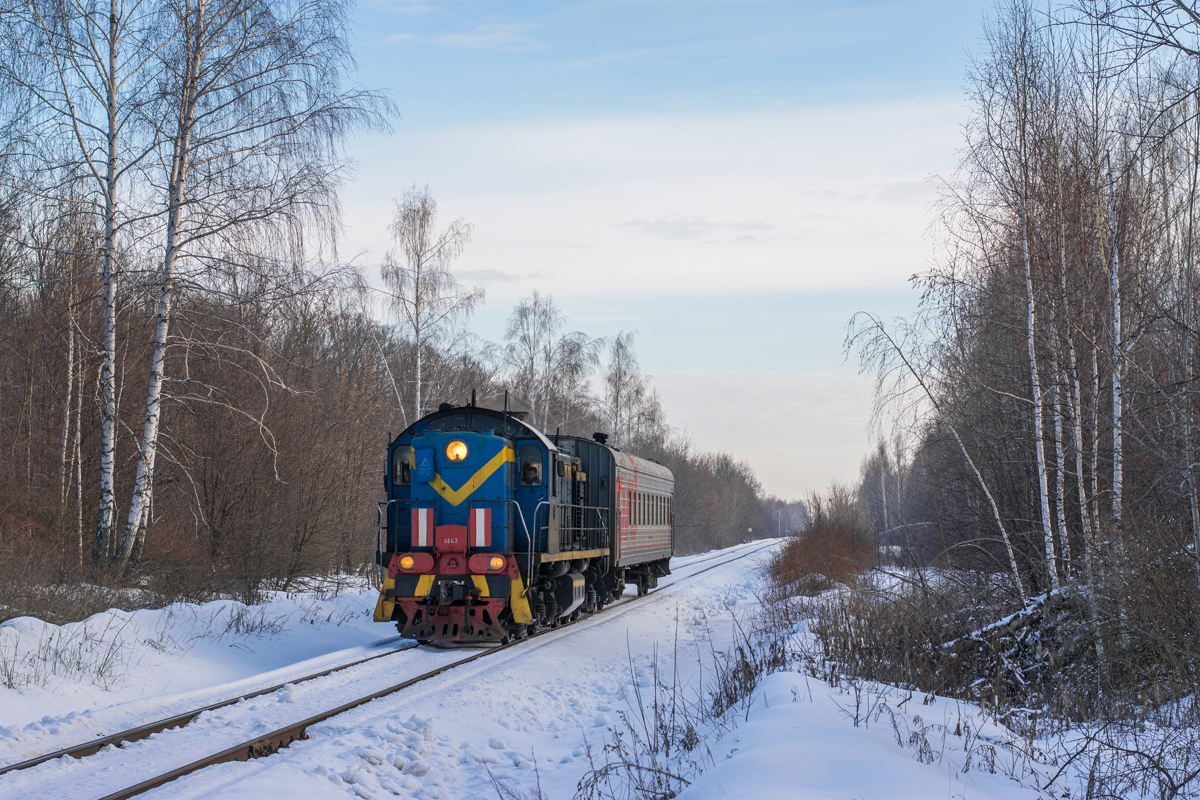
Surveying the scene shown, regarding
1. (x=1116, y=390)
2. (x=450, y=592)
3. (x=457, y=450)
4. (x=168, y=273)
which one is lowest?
(x=450, y=592)

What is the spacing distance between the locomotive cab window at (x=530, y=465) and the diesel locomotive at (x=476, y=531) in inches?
0.5

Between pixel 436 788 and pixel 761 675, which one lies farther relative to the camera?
pixel 761 675

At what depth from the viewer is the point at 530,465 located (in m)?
12.0

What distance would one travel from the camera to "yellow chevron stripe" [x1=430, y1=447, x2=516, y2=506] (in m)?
11.7

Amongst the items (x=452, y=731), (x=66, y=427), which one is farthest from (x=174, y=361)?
(x=452, y=731)

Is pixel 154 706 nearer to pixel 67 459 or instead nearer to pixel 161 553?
pixel 161 553

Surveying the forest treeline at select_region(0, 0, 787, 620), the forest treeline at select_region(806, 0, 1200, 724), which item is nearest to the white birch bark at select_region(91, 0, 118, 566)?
the forest treeline at select_region(0, 0, 787, 620)

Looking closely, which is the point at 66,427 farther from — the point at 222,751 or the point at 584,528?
the point at 222,751

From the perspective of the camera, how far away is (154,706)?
7.38 meters

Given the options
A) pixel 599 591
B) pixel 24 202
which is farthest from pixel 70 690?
pixel 599 591

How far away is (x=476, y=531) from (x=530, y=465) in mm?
1172

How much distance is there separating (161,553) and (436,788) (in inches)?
413

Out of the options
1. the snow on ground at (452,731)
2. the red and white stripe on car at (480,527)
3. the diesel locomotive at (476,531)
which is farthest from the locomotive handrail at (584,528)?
the snow on ground at (452,731)

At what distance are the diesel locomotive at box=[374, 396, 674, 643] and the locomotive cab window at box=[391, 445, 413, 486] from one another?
14 mm
